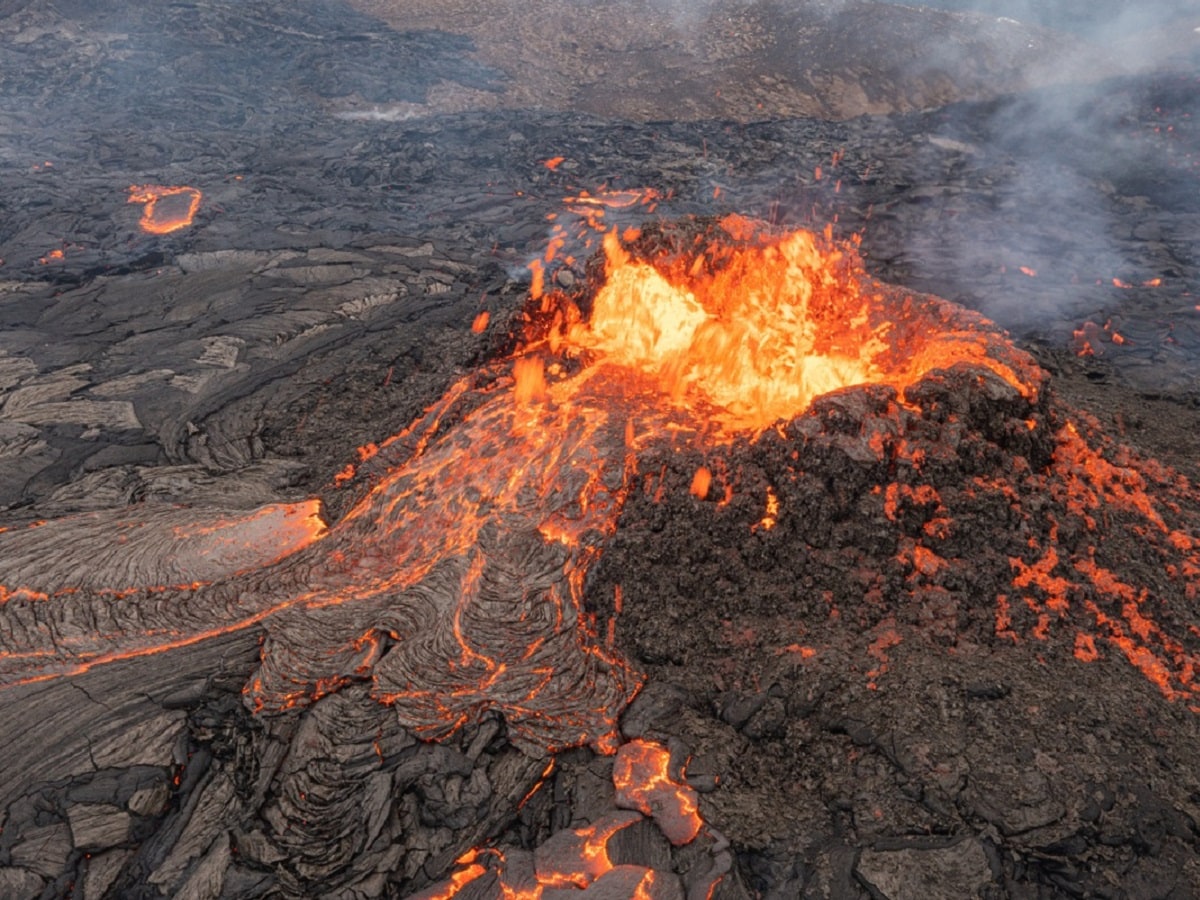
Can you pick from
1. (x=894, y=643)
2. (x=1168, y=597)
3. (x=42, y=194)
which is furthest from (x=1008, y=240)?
(x=42, y=194)

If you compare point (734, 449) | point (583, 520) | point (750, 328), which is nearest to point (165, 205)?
point (750, 328)

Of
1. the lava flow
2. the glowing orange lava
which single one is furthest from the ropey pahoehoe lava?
the lava flow

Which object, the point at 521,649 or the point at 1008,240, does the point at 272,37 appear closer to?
the point at 1008,240

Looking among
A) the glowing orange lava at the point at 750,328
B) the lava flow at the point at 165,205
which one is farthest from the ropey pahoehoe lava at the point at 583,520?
the lava flow at the point at 165,205

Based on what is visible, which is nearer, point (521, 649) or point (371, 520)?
point (521, 649)

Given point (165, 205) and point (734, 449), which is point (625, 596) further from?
point (165, 205)

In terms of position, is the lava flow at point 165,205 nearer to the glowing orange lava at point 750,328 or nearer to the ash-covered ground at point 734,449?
the ash-covered ground at point 734,449
